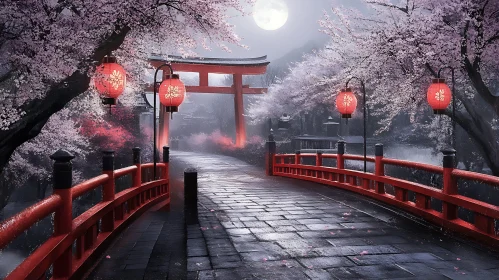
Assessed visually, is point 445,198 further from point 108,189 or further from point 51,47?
point 51,47

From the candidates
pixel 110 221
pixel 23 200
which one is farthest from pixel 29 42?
pixel 23 200

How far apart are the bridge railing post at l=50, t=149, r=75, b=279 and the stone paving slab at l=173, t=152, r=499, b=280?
1227mm

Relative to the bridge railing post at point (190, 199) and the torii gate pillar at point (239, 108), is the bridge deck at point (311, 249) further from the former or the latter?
the torii gate pillar at point (239, 108)

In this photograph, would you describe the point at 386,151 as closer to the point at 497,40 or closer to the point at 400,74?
the point at 400,74

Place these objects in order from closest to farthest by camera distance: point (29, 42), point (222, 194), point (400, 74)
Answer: point (29, 42) < point (222, 194) < point (400, 74)

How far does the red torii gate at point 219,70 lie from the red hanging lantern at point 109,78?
18.0 m

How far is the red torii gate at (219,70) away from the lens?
29.3 m

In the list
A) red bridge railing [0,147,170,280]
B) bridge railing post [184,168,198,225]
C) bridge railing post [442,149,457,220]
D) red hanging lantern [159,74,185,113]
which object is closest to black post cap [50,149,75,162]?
red bridge railing [0,147,170,280]

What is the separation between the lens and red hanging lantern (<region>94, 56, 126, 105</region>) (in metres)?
10.0

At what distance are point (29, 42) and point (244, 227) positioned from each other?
704 cm

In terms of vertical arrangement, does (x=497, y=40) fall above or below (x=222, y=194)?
above

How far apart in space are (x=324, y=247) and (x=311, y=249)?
209 millimetres

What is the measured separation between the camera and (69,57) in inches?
391

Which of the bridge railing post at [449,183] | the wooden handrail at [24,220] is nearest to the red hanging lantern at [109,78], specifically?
the wooden handrail at [24,220]
